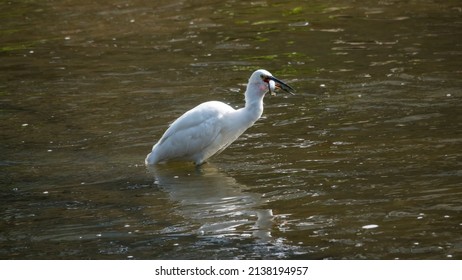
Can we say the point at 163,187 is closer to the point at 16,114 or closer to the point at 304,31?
the point at 16,114

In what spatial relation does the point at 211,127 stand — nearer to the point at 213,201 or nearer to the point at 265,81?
the point at 265,81

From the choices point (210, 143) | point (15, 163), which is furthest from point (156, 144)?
point (15, 163)

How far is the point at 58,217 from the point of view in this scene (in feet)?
32.9

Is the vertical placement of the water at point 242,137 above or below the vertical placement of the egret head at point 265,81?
below

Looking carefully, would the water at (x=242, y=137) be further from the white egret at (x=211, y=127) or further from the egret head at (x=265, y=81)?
the egret head at (x=265, y=81)

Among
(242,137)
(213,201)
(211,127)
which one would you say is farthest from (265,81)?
(213,201)

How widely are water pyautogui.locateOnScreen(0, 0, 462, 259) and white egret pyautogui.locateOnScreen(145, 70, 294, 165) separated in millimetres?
249

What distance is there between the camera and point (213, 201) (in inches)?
412

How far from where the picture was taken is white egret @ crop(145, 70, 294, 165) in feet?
38.0

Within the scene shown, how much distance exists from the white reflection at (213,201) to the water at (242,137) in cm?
3

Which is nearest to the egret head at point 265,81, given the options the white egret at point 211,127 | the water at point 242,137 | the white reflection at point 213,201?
the white egret at point 211,127

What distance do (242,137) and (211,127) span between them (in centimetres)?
130

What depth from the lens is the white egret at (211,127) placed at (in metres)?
11.6

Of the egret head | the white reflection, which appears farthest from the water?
the egret head
